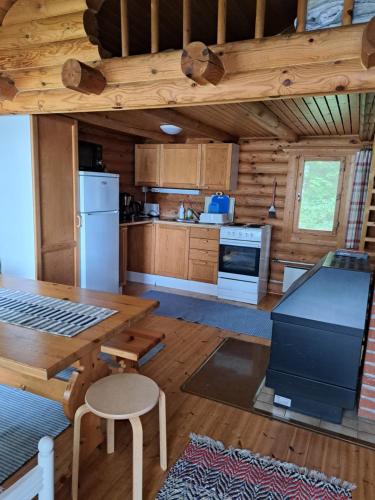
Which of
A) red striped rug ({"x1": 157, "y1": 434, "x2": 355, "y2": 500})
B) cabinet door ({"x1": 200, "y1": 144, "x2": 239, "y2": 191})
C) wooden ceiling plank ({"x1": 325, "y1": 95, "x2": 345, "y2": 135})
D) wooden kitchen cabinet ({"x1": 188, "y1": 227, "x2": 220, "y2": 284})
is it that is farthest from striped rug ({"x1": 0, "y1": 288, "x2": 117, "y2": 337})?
cabinet door ({"x1": 200, "y1": 144, "x2": 239, "y2": 191})

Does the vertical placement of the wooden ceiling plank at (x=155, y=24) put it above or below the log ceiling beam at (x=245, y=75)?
above

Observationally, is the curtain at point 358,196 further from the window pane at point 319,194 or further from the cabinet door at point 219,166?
the cabinet door at point 219,166

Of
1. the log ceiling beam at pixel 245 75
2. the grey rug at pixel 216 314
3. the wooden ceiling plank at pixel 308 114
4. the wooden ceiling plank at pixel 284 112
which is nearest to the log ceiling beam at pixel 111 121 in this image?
the log ceiling beam at pixel 245 75

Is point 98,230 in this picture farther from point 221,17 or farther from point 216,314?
point 221,17

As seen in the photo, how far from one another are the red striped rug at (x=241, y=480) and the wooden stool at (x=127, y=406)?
145 millimetres

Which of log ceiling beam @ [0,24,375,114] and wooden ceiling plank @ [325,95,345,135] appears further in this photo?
wooden ceiling plank @ [325,95,345,135]

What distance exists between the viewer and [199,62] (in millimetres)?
1833

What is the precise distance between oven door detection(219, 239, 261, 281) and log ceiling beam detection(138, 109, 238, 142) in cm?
140

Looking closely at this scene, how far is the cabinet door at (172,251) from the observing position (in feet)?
16.2

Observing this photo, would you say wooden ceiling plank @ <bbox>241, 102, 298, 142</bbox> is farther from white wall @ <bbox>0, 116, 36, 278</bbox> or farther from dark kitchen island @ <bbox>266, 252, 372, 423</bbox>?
white wall @ <bbox>0, 116, 36, 278</bbox>

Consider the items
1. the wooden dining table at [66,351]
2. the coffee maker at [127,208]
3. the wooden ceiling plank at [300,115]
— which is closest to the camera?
the wooden dining table at [66,351]

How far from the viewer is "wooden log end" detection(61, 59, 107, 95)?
6.95 ft

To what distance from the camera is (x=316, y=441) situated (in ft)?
6.94

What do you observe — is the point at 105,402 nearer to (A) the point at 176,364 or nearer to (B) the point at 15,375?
(B) the point at 15,375
